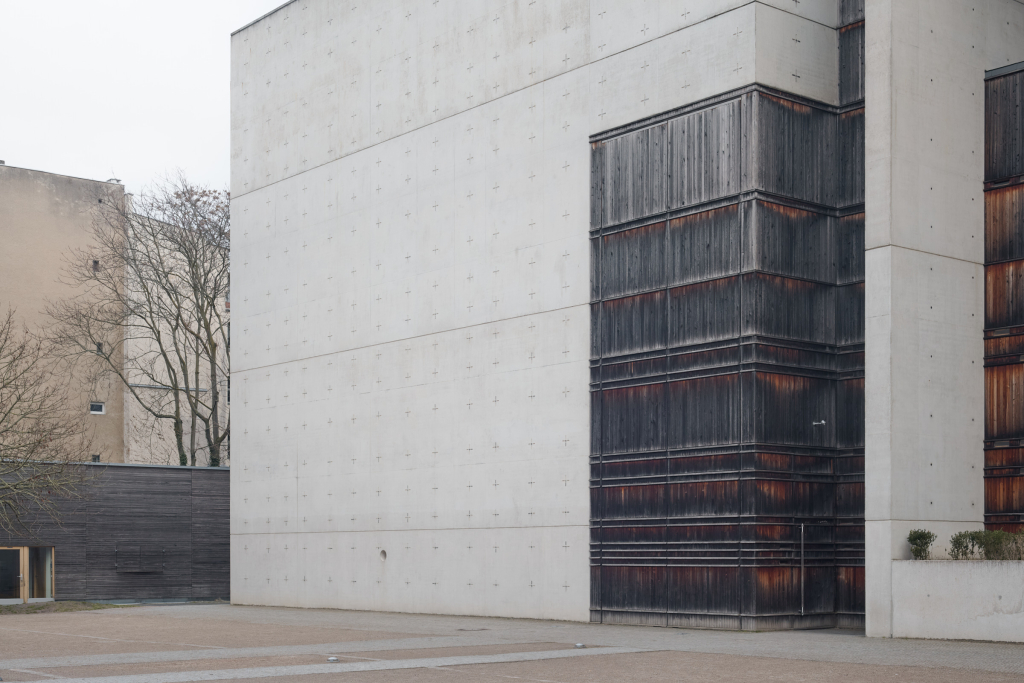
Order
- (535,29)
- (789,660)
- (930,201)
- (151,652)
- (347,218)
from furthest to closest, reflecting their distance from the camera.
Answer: (347,218), (535,29), (930,201), (151,652), (789,660)

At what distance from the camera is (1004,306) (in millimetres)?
21516

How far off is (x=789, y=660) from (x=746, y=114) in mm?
10165

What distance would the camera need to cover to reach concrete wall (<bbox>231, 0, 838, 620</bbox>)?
24.2m

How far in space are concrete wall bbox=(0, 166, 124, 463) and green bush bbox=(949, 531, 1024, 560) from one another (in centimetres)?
3472

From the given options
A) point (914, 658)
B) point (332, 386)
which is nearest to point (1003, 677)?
point (914, 658)

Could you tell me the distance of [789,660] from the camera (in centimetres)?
1583

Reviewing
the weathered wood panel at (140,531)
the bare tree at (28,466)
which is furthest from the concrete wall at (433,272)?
the bare tree at (28,466)

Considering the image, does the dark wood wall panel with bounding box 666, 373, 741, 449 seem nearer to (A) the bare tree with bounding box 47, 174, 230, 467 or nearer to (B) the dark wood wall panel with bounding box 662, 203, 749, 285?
(B) the dark wood wall panel with bounding box 662, 203, 749, 285

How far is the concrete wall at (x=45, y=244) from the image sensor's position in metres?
46.3

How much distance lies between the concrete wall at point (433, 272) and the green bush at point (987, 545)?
721cm

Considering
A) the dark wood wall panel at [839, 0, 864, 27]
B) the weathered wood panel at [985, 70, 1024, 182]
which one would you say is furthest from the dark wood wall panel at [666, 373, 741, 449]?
the dark wood wall panel at [839, 0, 864, 27]

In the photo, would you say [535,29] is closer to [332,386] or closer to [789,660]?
[332,386]

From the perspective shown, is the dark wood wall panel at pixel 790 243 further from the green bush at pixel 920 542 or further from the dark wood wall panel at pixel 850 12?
the green bush at pixel 920 542

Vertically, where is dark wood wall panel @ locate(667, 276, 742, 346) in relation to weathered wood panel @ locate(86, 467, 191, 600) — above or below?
above
